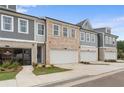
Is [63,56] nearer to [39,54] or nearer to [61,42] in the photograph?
[61,42]

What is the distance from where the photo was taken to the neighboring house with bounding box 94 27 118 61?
4244 cm

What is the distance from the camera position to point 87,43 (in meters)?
37.5

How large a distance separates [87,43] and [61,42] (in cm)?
867

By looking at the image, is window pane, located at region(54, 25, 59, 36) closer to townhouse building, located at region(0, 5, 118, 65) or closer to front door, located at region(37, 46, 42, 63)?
townhouse building, located at region(0, 5, 118, 65)

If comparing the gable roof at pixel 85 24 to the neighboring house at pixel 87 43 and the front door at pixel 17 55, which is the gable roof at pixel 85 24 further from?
the front door at pixel 17 55

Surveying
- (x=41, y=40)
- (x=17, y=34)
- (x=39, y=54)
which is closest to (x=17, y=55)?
(x=17, y=34)

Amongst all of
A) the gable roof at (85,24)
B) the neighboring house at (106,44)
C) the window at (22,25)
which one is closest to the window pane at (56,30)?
the window at (22,25)

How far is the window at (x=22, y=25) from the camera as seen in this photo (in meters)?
23.6

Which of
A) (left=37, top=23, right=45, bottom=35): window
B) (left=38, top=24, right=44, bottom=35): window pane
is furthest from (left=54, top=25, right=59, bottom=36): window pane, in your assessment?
(left=38, top=24, right=44, bottom=35): window pane
